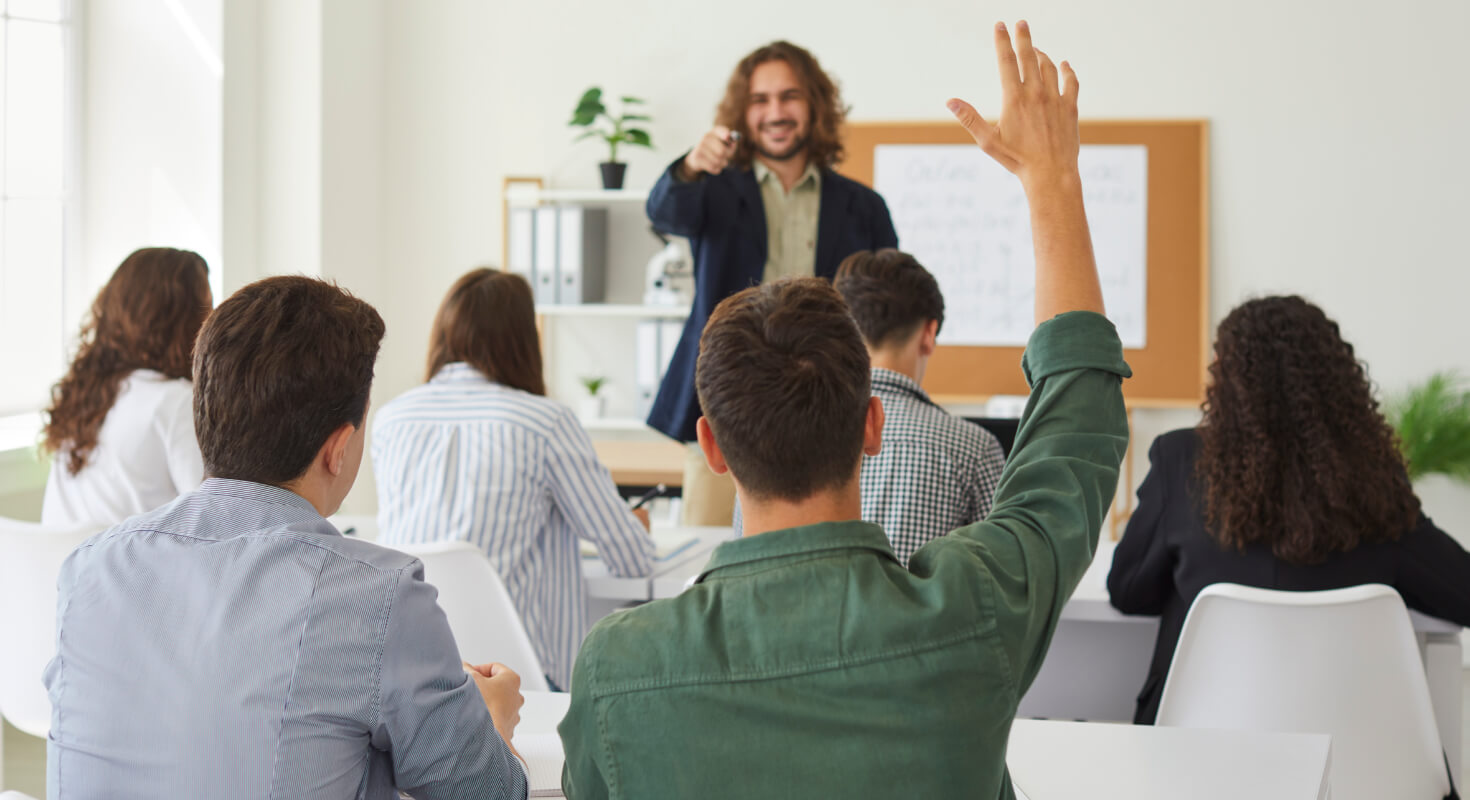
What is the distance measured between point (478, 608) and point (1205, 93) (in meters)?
3.45

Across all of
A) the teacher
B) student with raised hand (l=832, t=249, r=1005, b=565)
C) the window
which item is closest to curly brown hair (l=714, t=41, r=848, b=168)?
the teacher

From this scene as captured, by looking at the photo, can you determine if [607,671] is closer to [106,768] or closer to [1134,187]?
[106,768]

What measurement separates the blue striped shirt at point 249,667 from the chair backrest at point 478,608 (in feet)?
2.90

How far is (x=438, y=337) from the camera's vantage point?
7.54 ft

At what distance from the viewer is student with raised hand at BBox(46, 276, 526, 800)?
0.94m

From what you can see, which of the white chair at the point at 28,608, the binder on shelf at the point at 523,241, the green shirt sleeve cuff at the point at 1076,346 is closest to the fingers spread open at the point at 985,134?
the green shirt sleeve cuff at the point at 1076,346

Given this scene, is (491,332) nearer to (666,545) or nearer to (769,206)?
(666,545)

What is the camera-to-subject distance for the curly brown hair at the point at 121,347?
246cm

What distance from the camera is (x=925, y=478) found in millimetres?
1969

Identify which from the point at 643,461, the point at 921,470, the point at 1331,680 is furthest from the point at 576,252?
the point at 1331,680

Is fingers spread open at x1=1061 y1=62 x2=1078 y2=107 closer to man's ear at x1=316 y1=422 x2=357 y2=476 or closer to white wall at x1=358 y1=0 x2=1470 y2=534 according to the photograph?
man's ear at x1=316 y1=422 x2=357 y2=476

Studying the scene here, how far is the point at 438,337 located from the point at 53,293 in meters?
2.20

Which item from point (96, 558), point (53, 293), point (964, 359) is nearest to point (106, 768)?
point (96, 558)

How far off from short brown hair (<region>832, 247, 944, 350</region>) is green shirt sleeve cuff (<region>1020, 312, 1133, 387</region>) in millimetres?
1111
